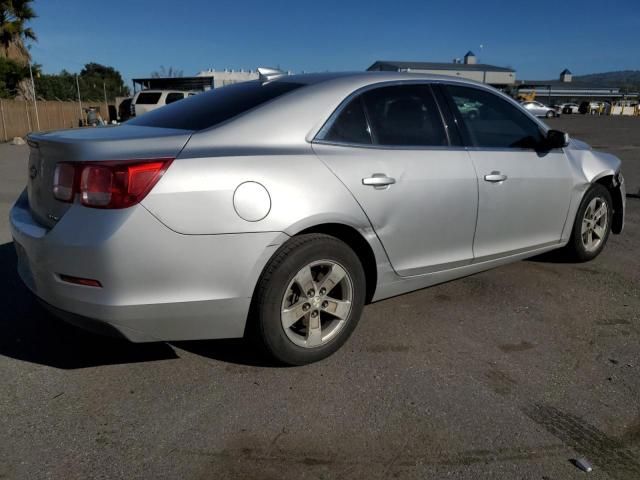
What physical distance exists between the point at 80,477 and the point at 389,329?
2064 mm

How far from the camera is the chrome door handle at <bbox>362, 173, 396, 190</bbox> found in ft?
10.5

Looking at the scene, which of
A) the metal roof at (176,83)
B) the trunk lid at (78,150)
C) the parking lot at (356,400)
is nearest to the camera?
the parking lot at (356,400)

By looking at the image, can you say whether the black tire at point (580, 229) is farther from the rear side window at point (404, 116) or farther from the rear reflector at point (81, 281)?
the rear reflector at point (81, 281)

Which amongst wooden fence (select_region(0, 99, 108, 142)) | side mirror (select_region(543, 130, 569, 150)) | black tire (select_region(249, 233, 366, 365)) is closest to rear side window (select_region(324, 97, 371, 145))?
black tire (select_region(249, 233, 366, 365))

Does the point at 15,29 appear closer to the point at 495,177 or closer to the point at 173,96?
the point at 173,96

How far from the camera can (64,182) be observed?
2742 mm

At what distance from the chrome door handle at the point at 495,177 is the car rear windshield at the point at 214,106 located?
1409mm

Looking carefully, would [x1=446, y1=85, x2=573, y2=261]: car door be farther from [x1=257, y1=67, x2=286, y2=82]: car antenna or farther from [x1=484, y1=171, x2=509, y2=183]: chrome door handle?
[x1=257, y1=67, x2=286, y2=82]: car antenna

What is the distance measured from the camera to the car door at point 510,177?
3.90 metres

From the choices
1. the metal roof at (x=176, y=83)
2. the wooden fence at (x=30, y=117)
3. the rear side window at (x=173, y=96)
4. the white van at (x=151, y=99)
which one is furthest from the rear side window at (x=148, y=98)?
the metal roof at (x=176, y=83)

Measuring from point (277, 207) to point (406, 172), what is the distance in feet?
3.13

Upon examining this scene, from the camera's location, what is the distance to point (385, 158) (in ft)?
10.9

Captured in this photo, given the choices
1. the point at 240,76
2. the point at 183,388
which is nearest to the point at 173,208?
the point at 183,388

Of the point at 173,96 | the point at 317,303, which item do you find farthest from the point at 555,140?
the point at 173,96
